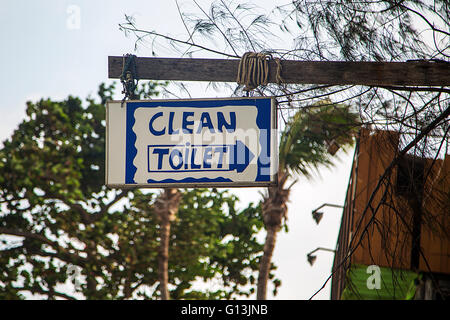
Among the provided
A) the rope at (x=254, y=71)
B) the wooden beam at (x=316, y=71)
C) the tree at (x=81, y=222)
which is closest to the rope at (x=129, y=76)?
the wooden beam at (x=316, y=71)

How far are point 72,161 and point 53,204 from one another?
69.7 inches

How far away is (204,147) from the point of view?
4008mm

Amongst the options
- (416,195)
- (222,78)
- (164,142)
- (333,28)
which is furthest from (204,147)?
(416,195)

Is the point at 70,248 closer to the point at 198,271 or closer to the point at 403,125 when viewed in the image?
the point at 198,271

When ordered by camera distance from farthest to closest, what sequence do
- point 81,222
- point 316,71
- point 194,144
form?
point 81,222, point 316,71, point 194,144

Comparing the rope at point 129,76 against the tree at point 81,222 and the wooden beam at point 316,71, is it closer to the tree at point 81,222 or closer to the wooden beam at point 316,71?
the wooden beam at point 316,71

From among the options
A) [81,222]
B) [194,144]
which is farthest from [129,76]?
[81,222]

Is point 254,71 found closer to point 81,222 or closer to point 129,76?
point 129,76

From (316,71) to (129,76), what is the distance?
4.26 feet

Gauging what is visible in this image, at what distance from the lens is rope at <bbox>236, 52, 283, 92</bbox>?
4188 mm

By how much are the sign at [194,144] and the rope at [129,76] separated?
0.36 ft

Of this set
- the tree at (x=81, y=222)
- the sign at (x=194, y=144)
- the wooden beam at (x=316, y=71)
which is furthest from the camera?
the tree at (x=81, y=222)

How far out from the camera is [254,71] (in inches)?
166

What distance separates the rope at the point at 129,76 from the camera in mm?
4195
